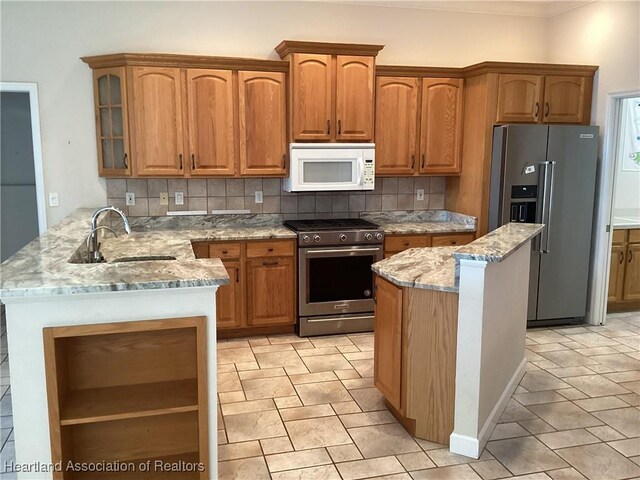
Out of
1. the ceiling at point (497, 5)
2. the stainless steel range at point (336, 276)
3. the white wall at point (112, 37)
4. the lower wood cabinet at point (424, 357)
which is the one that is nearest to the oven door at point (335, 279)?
the stainless steel range at point (336, 276)

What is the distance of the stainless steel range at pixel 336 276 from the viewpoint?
448cm

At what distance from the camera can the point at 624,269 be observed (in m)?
5.12

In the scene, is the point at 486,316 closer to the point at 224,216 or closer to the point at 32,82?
the point at 224,216

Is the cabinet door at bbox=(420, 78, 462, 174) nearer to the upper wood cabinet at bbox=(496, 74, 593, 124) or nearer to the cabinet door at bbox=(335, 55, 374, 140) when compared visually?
the upper wood cabinet at bbox=(496, 74, 593, 124)

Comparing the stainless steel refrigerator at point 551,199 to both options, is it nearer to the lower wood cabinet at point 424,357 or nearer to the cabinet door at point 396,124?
the cabinet door at point 396,124

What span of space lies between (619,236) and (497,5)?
2455 mm

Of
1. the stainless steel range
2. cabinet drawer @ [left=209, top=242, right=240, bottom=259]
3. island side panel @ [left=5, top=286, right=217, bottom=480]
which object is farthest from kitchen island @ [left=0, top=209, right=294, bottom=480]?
the stainless steel range

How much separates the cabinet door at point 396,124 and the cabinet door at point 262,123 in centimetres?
87

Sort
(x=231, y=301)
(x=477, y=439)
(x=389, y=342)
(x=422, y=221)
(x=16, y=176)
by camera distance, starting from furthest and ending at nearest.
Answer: (x=16, y=176) → (x=422, y=221) → (x=231, y=301) → (x=389, y=342) → (x=477, y=439)

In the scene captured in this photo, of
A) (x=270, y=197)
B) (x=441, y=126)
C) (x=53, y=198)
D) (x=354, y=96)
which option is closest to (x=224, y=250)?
(x=270, y=197)

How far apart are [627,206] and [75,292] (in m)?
5.49

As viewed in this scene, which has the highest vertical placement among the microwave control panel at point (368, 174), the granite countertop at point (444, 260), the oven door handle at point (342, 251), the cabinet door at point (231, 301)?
the microwave control panel at point (368, 174)

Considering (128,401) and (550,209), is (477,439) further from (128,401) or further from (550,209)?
(550,209)

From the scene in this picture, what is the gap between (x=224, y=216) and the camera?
4844 millimetres
